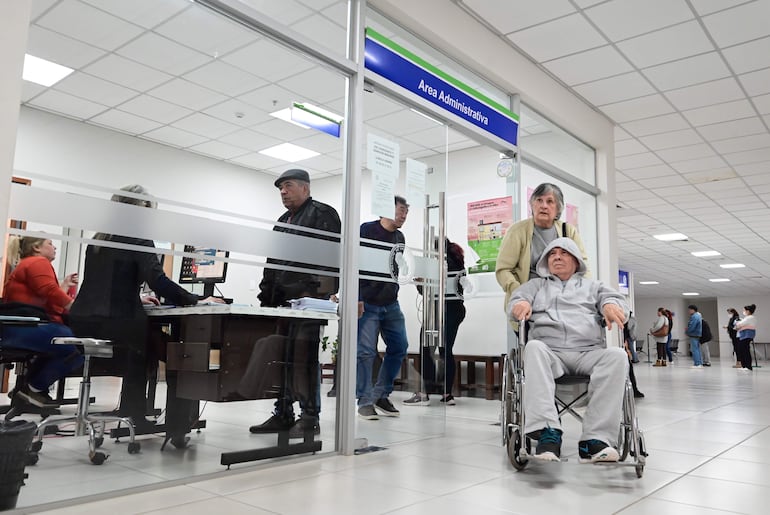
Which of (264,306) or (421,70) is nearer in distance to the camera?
(264,306)

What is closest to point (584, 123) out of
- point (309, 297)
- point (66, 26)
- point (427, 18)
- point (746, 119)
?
point (746, 119)

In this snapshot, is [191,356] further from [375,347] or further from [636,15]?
[636,15]

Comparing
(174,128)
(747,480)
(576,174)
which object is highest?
(576,174)

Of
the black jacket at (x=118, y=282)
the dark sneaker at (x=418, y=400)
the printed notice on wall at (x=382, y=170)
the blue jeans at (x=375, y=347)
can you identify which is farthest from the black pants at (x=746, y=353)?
the black jacket at (x=118, y=282)

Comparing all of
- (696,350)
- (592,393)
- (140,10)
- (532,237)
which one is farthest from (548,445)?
(696,350)

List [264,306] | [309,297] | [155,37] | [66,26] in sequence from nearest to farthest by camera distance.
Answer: [66,26] → [155,37] → [264,306] → [309,297]

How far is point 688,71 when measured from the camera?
5277mm

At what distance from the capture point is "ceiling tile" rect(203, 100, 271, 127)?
2.69m

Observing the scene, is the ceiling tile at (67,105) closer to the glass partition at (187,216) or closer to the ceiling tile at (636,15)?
the glass partition at (187,216)

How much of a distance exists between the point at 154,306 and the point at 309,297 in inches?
31.5

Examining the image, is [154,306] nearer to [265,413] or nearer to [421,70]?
[265,413]

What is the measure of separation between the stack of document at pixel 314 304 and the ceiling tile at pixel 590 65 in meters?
3.25

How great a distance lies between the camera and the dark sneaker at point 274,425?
2793 mm

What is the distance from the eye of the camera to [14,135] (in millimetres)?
2061
